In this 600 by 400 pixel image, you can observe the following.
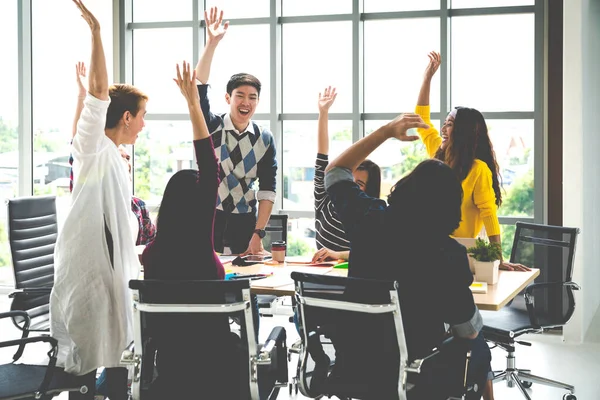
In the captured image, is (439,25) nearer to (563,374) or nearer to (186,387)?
(563,374)

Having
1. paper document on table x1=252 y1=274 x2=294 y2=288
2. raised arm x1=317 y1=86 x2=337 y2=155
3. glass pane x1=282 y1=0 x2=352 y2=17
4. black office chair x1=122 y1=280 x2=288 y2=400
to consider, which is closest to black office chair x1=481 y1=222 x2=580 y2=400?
paper document on table x1=252 y1=274 x2=294 y2=288

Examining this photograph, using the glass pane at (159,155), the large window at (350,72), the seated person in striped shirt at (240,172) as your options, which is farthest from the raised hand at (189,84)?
the glass pane at (159,155)

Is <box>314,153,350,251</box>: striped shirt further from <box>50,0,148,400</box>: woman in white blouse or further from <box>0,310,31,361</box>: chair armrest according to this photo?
<box>0,310,31,361</box>: chair armrest

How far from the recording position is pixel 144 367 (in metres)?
2.43

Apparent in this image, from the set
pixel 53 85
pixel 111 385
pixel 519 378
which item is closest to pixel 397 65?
pixel 519 378

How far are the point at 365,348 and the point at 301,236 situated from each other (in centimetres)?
382

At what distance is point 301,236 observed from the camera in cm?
627

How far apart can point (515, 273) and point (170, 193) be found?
186 centimetres

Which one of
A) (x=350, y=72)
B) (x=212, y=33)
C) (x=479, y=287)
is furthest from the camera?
(x=350, y=72)

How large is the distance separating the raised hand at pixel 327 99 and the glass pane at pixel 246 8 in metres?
2.62

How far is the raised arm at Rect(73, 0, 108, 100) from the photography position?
2.56 m

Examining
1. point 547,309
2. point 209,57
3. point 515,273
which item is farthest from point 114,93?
point 547,309

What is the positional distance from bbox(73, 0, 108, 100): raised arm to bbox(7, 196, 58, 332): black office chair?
1465 mm

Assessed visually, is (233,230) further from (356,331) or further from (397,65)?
(397,65)
